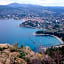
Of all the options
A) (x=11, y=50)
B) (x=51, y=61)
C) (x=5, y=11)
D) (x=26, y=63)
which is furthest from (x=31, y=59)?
(x=5, y=11)

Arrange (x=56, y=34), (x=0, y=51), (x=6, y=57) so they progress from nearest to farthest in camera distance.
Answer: (x=6, y=57), (x=0, y=51), (x=56, y=34)

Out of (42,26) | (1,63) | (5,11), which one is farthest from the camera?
(5,11)

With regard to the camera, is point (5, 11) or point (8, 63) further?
point (5, 11)

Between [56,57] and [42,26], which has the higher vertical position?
[56,57]

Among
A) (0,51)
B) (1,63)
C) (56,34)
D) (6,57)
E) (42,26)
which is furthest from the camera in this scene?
(42,26)

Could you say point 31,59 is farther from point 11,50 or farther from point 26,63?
point 11,50

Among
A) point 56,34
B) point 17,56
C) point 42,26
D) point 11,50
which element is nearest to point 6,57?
point 17,56

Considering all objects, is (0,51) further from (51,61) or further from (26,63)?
(51,61)

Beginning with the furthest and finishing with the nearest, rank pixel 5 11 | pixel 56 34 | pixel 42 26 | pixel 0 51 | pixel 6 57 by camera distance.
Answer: pixel 5 11 < pixel 42 26 < pixel 56 34 < pixel 0 51 < pixel 6 57

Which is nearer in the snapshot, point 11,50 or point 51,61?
point 51,61
